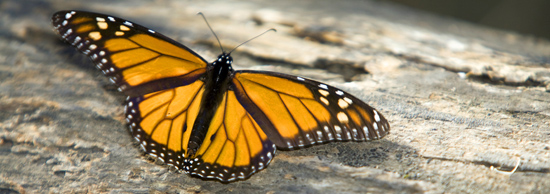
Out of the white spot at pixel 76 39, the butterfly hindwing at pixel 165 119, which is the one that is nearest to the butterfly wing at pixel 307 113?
the butterfly hindwing at pixel 165 119

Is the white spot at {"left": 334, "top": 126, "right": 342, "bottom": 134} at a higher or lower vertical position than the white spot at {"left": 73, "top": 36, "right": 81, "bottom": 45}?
lower

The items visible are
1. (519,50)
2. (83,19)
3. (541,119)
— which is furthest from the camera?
(519,50)

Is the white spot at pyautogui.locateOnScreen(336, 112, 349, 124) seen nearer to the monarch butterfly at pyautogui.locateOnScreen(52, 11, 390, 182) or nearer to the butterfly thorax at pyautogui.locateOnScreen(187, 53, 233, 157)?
the monarch butterfly at pyautogui.locateOnScreen(52, 11, 390, 182)

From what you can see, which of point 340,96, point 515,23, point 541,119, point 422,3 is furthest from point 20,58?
point 515,23

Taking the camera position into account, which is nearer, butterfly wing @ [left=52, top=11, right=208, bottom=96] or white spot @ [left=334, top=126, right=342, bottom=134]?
white spot @ [left=334, top=126, right=342, bottom=134]

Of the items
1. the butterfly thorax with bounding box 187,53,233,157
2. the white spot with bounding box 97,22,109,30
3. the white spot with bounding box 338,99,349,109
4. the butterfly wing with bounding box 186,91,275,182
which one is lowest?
the butterfly wing with bounding box 186,91,275,182

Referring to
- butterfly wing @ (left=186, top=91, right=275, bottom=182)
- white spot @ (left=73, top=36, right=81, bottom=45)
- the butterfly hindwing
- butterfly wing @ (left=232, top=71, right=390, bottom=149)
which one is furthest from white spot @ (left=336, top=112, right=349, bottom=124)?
white spot @ (left=73, top=36, right=81, bottom=45)

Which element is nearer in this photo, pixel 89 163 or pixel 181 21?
pixel 89 163

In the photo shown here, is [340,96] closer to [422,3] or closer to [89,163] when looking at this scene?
[89,163]
